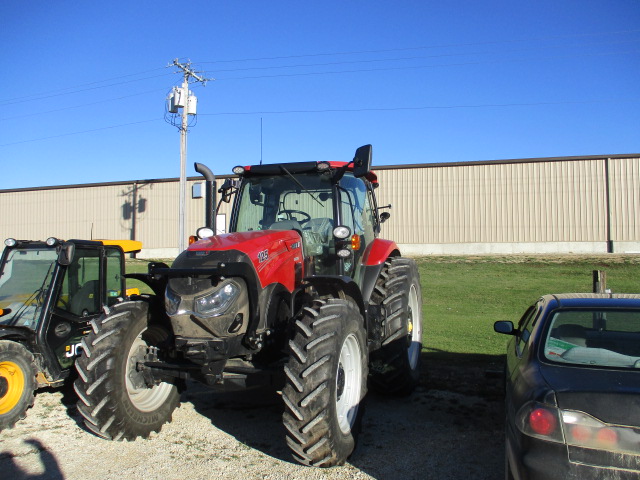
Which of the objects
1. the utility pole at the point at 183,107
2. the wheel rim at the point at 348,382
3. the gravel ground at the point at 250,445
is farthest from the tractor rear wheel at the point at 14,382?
the utility pole at the point at 183,107

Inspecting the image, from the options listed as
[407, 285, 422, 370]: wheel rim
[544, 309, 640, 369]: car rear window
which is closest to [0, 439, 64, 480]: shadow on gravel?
[544, 309, 640, 369]: car rear window

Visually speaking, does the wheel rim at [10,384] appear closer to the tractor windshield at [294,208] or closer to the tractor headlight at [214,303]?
the tractor headlight at [214,303]

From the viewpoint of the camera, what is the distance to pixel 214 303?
4059 millimetres

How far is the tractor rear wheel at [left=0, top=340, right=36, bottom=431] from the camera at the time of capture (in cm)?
498

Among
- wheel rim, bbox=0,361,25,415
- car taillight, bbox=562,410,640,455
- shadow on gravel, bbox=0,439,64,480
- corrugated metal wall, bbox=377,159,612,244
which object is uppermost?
corrugated metal wall, bbox=377,159,612,244

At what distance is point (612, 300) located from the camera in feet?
13.0

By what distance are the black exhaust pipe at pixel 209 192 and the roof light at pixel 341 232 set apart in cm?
133

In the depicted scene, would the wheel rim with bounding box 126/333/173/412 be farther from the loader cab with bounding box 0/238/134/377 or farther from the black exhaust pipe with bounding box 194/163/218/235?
the black exhaust pipe with bounding box 194/163/218/235

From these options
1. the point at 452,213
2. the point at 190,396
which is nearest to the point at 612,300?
the point at 190,396

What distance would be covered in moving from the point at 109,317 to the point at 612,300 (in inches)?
155

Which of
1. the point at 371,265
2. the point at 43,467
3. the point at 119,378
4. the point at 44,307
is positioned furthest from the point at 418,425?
the point at 44,307

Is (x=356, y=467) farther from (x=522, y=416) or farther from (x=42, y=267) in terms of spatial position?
(x=42, y=267)

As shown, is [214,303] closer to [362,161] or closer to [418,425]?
[362,161]

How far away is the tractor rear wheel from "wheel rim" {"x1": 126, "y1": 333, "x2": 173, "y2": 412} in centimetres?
128
